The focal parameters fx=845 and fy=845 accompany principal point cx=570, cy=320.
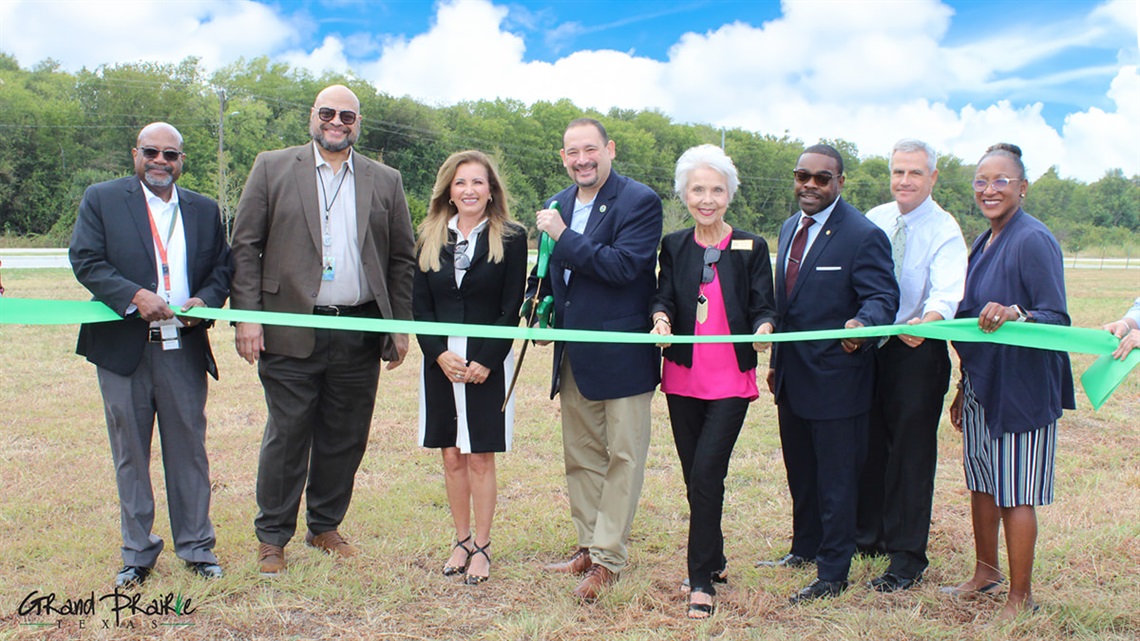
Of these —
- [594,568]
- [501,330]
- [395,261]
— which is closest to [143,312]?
[395,261]

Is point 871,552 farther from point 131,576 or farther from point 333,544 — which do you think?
point 131,576

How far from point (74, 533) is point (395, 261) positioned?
2.45 meters

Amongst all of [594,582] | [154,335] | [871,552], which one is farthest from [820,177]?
[154,335]

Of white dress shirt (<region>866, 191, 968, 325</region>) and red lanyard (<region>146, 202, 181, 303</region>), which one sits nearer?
white dress shirt (<region>866, 191, 968, 325</region>)

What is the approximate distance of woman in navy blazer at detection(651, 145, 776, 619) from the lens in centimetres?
403

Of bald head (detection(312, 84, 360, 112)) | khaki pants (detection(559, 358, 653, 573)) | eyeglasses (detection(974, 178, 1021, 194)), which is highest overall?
bald head (detection(312, 84, 360, 112))

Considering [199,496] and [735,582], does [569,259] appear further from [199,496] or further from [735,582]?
[199,496]

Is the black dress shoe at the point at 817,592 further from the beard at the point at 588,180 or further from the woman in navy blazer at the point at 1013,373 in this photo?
the beard at the point at 588,180

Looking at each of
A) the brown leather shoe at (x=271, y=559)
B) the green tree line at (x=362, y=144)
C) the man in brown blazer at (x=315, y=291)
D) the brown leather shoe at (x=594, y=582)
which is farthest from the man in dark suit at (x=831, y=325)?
the green tree line at (x=362, y=144)

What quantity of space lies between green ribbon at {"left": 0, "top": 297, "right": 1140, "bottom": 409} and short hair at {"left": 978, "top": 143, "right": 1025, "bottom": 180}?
764 millimetres

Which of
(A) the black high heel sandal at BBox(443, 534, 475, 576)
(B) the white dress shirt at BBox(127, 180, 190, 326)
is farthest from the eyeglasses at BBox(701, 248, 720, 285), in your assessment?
(B) the white dress shirt at BBox(127, 180, 190, 326)

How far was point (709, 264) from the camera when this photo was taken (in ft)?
13.5

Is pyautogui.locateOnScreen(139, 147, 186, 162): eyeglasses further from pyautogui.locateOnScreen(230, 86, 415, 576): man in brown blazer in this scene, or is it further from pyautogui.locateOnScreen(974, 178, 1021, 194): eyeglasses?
pyautogui.locateOnScreen(974, 178, 1021, 194): eyeglasses

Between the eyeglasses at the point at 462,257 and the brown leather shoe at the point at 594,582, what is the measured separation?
66.3 inches
